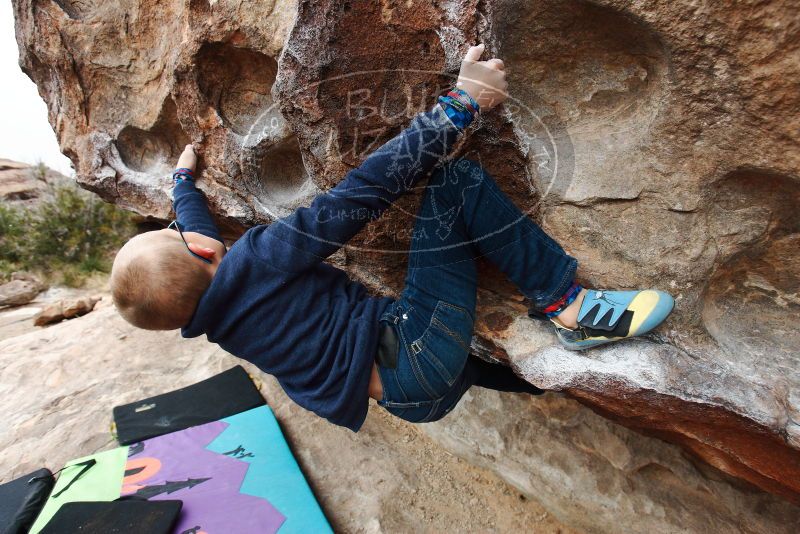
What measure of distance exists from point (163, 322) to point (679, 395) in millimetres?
1234

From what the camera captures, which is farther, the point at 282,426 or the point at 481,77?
the point at 282,426

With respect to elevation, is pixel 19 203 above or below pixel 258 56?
below

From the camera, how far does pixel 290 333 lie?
1.22m

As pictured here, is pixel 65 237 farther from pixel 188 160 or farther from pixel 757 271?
pixel 757 271

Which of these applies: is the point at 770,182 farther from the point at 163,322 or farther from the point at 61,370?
the point at 61,370

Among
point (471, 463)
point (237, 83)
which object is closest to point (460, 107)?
point (237, 83)

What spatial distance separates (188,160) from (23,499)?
1507mm

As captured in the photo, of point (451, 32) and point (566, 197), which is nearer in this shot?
point (451, 32)

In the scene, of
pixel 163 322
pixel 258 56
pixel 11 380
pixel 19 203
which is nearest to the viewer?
pixel 163 322

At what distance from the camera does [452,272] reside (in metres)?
1.22

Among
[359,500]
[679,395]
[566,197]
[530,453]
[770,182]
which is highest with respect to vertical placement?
[770,182]

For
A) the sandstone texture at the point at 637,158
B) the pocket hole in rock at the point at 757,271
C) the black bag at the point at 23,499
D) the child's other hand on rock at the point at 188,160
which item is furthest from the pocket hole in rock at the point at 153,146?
the pocket hole in rock at the point at 757,271

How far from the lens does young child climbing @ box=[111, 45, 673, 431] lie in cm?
107

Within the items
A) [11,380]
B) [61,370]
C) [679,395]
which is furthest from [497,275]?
[11,380]
